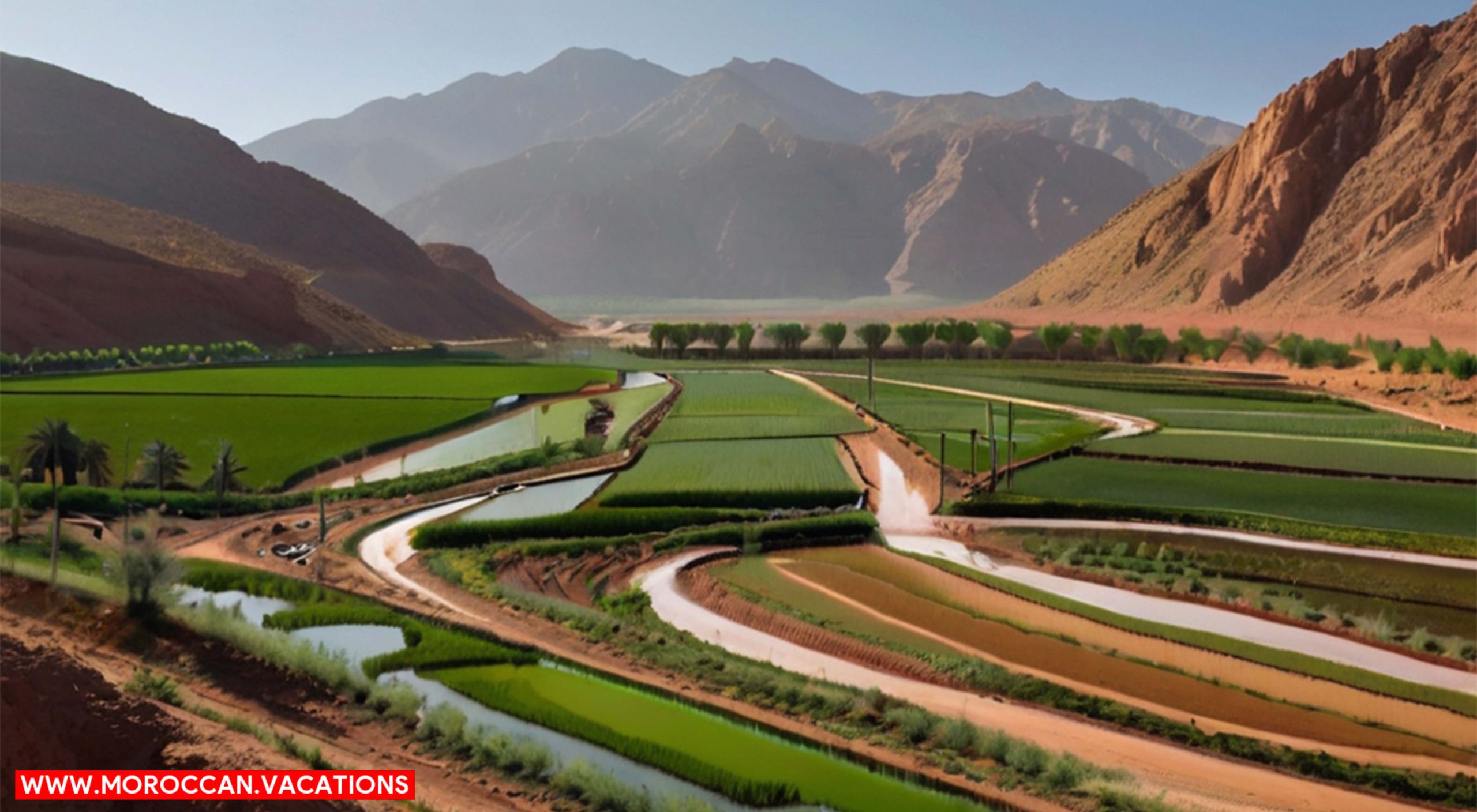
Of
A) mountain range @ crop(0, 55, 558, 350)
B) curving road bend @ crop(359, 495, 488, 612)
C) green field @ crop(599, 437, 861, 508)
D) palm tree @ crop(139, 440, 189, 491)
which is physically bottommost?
curving road bend @ crop(359, 495, 488, 612)

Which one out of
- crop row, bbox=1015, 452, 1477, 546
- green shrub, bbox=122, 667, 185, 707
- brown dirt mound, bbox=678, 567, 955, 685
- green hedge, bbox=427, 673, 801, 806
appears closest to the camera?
green hedge, bbox=427, 673, 801, 806

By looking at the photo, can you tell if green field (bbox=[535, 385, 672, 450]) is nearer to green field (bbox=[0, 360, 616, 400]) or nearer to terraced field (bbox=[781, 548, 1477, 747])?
green field (bbox=[0, 360, 616, 400])

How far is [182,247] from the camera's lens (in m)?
101

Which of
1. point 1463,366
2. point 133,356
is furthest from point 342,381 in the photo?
point 1463,366

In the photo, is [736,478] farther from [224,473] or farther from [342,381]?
[342,381]

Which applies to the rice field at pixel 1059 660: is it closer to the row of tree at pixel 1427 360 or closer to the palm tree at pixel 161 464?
the palm tree at pixel 161 464

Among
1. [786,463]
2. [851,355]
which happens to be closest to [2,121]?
[851,355]

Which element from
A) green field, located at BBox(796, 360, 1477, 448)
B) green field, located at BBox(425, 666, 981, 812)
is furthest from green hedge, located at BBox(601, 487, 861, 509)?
green field, located at BBox(796, 360, 1477, 448)

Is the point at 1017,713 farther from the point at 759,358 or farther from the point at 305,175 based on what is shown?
the point at 305,175

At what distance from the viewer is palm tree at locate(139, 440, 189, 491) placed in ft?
98.2

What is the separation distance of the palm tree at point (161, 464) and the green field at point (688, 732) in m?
18.6

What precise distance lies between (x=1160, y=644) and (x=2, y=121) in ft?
508

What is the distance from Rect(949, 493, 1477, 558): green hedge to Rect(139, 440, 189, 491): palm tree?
23.0 m

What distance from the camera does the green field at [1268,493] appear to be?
2744cm
